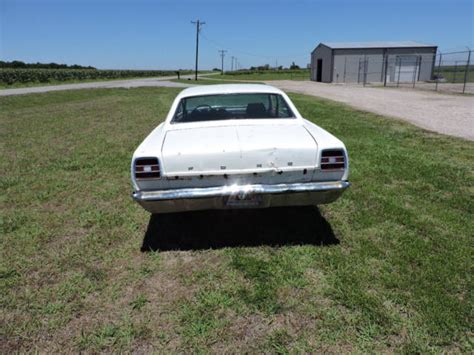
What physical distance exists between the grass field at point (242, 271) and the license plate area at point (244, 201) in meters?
0.50

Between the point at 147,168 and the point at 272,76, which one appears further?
the point at 272,76

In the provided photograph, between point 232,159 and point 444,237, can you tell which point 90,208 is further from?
point 444,237

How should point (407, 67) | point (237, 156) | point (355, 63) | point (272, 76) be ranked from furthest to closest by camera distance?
point (272, 76) < point (355, 63) < point (407, 67) < point (237, 156)

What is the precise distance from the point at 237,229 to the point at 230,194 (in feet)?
2.86

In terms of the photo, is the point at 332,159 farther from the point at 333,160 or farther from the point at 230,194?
the point at 230,194

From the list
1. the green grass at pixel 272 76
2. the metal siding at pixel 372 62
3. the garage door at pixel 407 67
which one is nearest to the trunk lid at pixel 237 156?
the metal siding at pixel 372 62

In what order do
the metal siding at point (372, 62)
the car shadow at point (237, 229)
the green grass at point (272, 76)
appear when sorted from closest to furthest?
the car shadow at point (237, 229)
the metal siding at point (372, 62)
the green grass at point (272, 76)

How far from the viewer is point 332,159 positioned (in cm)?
303

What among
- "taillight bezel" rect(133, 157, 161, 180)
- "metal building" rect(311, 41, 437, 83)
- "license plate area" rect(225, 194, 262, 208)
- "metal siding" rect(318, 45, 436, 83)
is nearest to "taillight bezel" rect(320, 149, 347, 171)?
"license plate area" rect(225, 194, 262, 208)

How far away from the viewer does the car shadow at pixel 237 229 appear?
3.45 metres

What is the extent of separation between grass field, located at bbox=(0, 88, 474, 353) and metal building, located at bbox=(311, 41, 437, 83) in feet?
116

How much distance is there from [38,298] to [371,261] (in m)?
2.74

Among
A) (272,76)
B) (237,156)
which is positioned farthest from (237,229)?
(272,76)

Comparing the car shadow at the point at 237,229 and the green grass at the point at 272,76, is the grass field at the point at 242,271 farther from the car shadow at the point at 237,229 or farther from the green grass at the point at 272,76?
the green grass at the point at 272,76
